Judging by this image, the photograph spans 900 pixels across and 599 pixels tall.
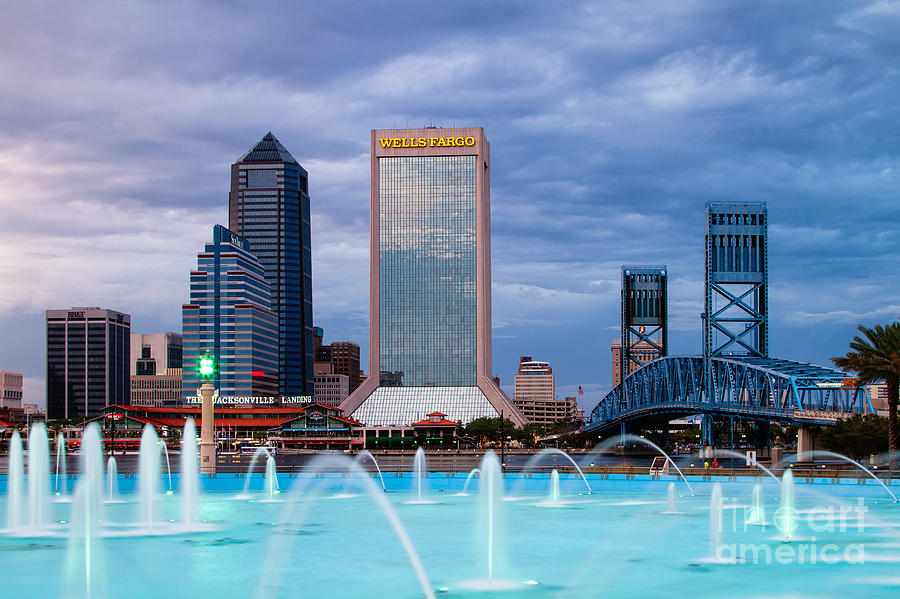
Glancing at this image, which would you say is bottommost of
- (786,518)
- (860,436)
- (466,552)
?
(860,436)

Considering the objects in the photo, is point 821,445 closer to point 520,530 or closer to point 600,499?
point 600,499

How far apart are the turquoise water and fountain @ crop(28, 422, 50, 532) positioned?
1139mm

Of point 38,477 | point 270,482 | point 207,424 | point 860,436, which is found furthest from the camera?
point 860,436

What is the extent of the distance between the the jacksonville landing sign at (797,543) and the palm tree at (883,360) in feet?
81.1

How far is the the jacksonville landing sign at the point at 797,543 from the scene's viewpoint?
29500mm

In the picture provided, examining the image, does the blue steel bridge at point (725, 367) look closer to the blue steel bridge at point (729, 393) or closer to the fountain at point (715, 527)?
the blue steel bridge at point (729, 393)

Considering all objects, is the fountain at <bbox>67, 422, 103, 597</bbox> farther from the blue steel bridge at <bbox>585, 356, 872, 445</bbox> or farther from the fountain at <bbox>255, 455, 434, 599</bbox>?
the blue steel bridge at <bbox>585, 356, 872, 445</bbox>

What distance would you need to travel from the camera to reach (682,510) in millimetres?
46000

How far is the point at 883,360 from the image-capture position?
66.9m

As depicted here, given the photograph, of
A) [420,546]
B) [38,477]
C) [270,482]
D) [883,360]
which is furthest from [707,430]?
[38,477]

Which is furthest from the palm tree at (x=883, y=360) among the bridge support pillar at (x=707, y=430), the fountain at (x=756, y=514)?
the bridge support pillar at (x=707, y=430)

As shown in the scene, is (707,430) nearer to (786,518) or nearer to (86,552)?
(786,518)

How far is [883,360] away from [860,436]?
74.8 ft

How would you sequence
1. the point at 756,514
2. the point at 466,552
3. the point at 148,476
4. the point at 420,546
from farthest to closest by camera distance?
the point at 756,514, the point at 148,476, the point at 420,546, the point at 466,552
